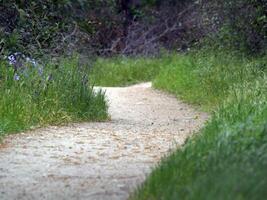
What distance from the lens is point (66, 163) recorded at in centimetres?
748

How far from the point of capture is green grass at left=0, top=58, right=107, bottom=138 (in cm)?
962

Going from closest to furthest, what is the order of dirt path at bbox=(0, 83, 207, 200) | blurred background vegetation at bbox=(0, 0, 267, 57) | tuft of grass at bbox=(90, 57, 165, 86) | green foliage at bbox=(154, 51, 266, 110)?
dirt path at bbox=(0, 83, 207, 200)
blurred background vegetation at bbox=(0, 0, 267, 57)
green foliage at bbox=(154, 51, 266, 110)
tuft of grass at bbox=(90, 57, 165, 86)

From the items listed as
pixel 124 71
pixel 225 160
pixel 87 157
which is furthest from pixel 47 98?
pixel 124 71

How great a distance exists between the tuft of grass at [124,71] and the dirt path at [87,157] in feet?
37.6

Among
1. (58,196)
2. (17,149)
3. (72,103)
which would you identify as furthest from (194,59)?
(58,196)

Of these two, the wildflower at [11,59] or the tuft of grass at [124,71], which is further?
the tuft of grass at [124,71]

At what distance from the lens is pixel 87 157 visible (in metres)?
7.77

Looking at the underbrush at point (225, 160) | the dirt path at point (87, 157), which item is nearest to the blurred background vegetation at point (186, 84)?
the underbrush at point (225, 160)

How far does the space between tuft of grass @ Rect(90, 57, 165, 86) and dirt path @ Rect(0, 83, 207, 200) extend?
1146 centimetres

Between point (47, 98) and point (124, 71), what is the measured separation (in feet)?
44.7

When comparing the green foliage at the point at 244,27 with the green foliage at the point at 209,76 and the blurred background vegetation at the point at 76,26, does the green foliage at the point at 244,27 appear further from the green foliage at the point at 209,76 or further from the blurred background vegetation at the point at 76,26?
the green foliage at the point at 209,76

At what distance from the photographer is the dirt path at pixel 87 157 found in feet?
21.1

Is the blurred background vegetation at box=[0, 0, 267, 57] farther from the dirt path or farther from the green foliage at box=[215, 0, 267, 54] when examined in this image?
the dirt path

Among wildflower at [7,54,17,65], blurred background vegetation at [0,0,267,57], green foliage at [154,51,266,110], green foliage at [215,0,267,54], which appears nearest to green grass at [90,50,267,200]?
green foliage at [154,51,266,110]
